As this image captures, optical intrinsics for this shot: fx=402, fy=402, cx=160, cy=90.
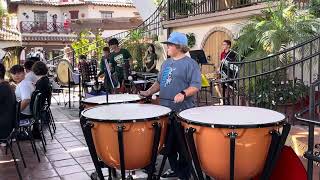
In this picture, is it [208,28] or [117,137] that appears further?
[208,28]

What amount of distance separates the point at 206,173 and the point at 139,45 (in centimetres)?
1065

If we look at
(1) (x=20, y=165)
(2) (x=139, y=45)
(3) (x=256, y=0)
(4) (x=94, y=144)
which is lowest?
(1) (x=20, y=165)

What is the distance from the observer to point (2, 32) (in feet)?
86.5

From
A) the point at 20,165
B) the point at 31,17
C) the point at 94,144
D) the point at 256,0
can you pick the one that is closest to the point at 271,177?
the point at 94,144

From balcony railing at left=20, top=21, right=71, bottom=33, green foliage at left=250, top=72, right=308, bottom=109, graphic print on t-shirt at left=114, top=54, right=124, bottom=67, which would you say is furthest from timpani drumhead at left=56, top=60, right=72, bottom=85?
balcony railing at left=20, top=21, right=71, bottom=33

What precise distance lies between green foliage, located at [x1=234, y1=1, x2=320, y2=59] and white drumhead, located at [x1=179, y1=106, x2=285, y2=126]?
10.7 ft

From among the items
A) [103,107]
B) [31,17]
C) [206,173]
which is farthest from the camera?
[31,17]

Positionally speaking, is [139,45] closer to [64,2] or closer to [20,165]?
[20,165]

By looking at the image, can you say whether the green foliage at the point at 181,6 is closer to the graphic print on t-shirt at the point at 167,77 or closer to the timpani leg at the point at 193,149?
the graphic print on t-shirt at the point at 167,77

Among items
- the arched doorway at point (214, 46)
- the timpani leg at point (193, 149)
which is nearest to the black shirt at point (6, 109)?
the timpani leg at point (193, 149)

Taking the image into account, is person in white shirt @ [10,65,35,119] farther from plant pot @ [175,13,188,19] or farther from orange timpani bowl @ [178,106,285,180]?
plant pot @ [175,13,188,19]

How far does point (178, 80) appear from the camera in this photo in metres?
4.12

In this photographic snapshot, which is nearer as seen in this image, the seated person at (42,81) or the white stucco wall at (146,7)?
the seated person at (42,81)

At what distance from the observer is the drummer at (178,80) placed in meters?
4.06
